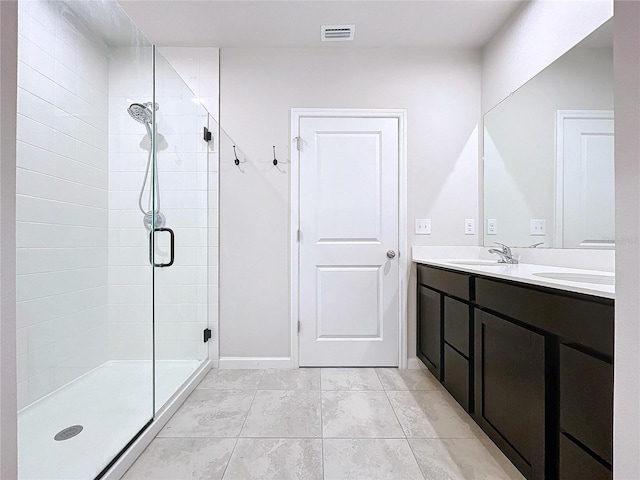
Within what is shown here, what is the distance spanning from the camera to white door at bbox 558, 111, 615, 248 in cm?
154

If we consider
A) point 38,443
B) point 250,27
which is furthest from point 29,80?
point 38,443

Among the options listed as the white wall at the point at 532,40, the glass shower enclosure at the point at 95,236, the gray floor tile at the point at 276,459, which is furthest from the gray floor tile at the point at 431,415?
the white wall at the point at 532,40

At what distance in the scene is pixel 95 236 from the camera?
76.4 inches

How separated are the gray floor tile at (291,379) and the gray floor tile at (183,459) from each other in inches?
25.9

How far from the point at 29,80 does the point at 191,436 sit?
6.00ft

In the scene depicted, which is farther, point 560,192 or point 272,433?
point 560,192

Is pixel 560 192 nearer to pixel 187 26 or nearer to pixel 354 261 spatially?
pixel 354 261

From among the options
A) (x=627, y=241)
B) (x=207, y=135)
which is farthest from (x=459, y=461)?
(x=207, y=135)

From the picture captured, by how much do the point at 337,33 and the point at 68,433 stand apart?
2.78m

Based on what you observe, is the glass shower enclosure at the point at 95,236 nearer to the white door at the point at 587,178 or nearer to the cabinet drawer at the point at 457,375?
the cabinet drawer at the point at 457,375

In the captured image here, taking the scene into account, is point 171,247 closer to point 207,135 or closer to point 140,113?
point 140,113

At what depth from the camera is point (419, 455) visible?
5.06 feet

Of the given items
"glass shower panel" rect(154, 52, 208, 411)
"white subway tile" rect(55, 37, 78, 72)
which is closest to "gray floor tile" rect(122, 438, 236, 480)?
"glass shower panel" rect(154, 52, 208, 411)

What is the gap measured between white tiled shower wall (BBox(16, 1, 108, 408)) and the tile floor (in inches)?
26.0
